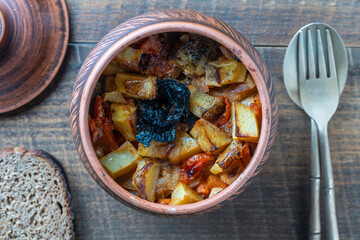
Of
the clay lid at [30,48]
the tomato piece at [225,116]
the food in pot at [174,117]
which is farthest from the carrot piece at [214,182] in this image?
the clay lid at [30,48]

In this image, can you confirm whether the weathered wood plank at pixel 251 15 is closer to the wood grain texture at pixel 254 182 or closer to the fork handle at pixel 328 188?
the wood grain texture at pixel 254 182

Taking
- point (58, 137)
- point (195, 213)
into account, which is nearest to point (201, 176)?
point (195, 213)

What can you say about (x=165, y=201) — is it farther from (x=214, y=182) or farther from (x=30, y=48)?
(x=30, y=48)

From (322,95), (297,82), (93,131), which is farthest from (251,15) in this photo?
(93,131)

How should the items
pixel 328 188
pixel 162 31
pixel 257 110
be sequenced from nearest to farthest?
pixel 162 31
pixel 257 110
pixel 328 188

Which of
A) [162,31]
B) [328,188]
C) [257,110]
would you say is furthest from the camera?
[328,188]

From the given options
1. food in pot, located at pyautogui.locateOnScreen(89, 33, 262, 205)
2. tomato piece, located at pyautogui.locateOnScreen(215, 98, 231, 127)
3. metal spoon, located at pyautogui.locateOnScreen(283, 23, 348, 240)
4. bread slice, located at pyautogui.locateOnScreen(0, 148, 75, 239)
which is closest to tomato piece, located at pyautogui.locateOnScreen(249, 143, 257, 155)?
food in pot, located at pyautogui.locateOnScreen(89, 33, 262, 205)

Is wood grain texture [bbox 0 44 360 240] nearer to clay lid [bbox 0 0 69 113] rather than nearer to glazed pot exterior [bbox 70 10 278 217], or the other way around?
clay lid [bbox 0 0 69 113]
